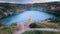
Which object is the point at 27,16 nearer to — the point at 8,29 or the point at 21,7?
the point at 21,7

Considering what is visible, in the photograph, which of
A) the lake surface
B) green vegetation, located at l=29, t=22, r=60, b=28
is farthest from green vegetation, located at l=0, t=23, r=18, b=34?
green vegetation, located at l=29, t=22, r=60, b=28

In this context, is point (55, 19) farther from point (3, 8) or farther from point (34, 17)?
point (3, 8)

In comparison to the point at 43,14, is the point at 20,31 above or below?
below

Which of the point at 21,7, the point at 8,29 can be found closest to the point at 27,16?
the point at 21,7

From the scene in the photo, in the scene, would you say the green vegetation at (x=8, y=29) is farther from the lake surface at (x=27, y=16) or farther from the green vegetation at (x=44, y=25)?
the green vegetation at (x=44, y=25)

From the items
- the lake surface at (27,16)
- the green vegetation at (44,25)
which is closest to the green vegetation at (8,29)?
the lake surface at (27,16)

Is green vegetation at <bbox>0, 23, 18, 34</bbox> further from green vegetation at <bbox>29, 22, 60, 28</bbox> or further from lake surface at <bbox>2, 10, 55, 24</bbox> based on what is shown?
green vegetation at <bbox>29, 22, 60, 28</bbox>

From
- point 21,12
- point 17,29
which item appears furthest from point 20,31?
point 21,12
